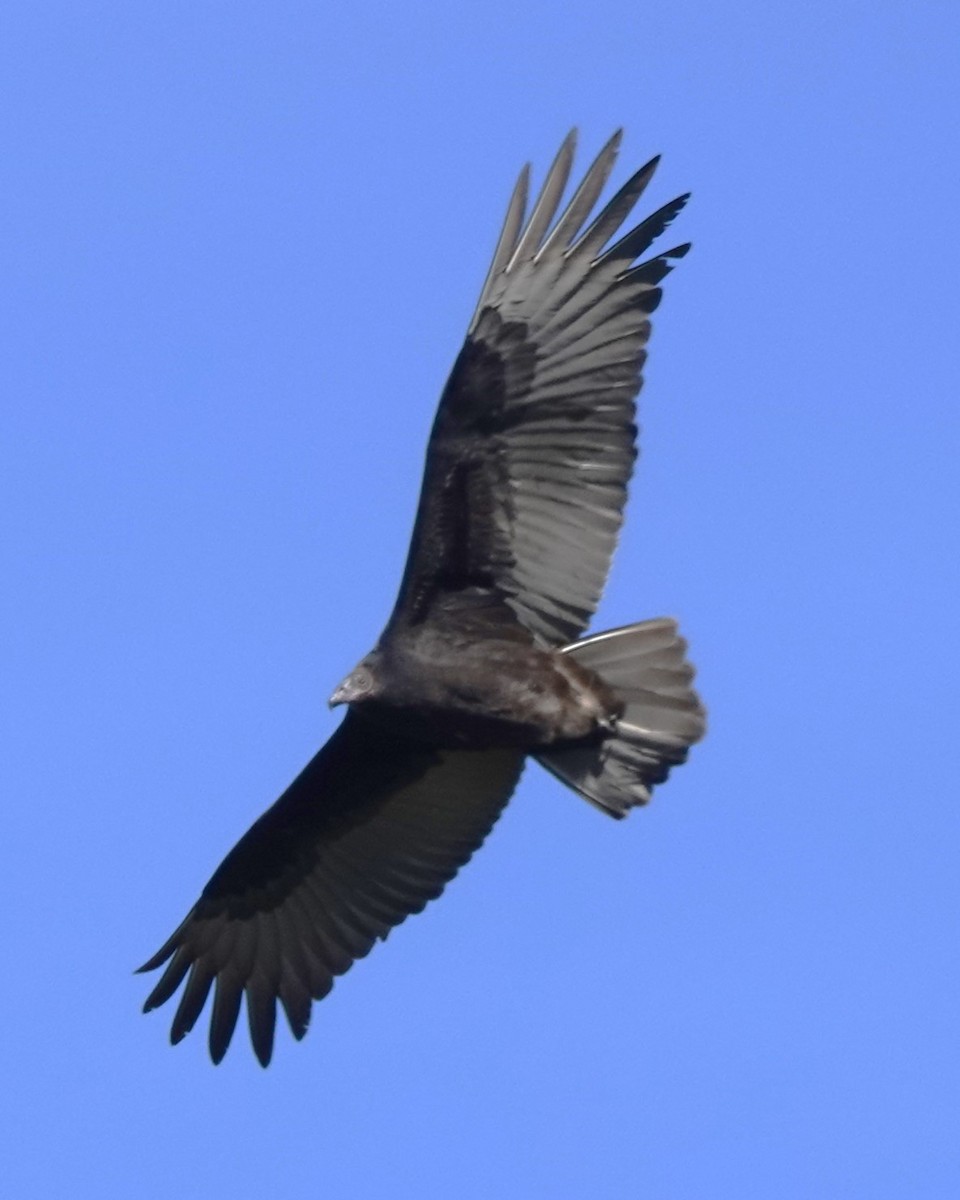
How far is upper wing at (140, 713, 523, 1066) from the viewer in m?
13.4

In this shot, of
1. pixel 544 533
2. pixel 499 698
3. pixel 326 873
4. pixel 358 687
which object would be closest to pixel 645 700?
pixel 499 698

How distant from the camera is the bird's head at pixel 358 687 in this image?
12.4m

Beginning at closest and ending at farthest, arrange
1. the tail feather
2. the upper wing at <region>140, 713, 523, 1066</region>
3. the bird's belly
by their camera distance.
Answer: the bird's belly
the tail feather
the upper wing at <region>140, 713, 523, 1066</region>

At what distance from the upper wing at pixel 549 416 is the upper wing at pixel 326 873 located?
1194 millimetres

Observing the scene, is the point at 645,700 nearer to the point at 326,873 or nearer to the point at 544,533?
the point at 544,533

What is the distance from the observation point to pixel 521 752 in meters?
13.2

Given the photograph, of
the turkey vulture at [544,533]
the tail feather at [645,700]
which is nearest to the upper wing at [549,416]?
the turkey vulture at [544,533]

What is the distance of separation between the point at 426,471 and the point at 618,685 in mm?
1318

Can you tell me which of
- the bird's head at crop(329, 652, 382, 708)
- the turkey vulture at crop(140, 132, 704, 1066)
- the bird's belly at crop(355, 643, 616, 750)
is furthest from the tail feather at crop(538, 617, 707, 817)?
the bird's head at crop(329, 652, 382, 708)

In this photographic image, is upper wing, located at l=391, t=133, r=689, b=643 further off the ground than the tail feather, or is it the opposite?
upper wing, located at l=391, t=133, r=689, b=643

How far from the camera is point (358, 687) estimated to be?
12.5 metres

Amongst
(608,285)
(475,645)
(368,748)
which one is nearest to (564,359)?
(608,285)

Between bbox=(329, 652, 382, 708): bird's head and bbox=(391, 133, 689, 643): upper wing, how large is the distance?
28 centimetres

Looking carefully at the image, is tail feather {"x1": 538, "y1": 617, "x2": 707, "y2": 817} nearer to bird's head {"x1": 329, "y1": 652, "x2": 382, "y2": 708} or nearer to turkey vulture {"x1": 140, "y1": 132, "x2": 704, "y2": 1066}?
turkey vulture {"x1": 140, "y1": 132, "x2": 704, "y2": 1066}
